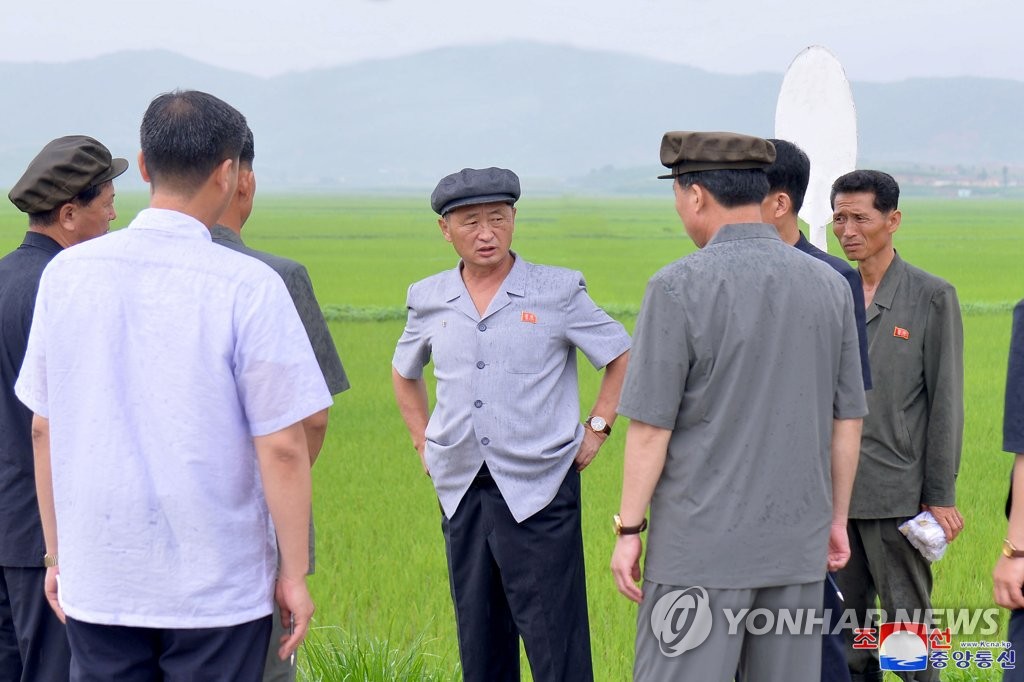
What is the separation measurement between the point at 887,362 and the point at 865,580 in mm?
748

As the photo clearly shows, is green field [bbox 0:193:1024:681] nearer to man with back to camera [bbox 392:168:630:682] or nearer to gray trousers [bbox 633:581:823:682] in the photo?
man with back to camera [bbox 392:168:630:682]

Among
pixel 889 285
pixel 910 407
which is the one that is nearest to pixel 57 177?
pixel 889 285

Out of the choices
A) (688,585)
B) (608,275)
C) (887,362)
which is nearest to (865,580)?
(887,362)

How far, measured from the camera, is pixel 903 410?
11.5 feet

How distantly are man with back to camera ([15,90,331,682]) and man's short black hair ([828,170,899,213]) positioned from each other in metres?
2.20

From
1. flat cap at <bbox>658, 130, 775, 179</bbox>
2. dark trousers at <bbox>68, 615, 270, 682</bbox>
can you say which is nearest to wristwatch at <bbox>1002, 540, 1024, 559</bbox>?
flat cap at <bbox>658, 130, 775, 179</bbox>

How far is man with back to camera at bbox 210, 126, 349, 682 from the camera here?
102 inches

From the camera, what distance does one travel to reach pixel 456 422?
10.5ft

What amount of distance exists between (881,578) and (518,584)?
48.8 inches

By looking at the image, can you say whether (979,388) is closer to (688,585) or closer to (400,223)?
(688,585)

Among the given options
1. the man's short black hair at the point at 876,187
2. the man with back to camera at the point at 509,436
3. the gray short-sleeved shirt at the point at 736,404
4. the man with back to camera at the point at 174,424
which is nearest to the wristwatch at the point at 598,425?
the man with back to camera at the point at 509,436

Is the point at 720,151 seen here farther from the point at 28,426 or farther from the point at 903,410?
the point at 28,426

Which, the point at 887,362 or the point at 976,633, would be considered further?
the point at 976,633

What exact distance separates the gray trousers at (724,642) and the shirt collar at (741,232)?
0.79 metres
